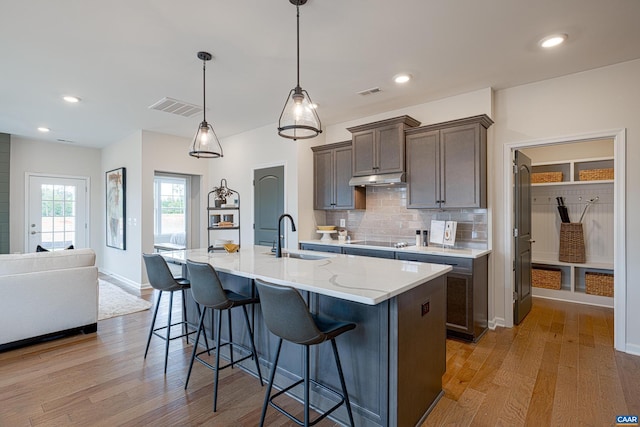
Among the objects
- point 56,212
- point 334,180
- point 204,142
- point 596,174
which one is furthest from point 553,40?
point 56,212

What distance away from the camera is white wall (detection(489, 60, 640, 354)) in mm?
3016

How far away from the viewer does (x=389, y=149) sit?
13.4 ft

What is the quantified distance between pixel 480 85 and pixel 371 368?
10.8ft

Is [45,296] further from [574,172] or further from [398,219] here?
[574,172]

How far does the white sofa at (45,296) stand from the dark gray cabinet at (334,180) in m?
3.10

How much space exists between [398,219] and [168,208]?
18.2 ft

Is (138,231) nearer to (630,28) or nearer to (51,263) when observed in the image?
(51,263)

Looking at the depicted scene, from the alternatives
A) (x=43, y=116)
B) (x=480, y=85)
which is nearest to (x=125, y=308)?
(x=43, y=116)

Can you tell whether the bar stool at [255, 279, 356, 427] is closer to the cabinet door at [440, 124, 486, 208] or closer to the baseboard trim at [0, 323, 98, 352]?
the cabinet door at [440, 124, 486, 208]

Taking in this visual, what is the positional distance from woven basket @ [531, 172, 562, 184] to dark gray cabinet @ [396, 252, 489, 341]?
231cm

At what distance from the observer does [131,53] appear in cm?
294

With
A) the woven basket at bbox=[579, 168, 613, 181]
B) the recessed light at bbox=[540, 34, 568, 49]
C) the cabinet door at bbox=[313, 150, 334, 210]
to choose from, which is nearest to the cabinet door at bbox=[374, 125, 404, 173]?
the cabinet door at bbox=[313, 150, 334, 210]

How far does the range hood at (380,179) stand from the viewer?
3.99 m

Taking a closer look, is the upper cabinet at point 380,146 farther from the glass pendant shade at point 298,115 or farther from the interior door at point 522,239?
the glass pendant shade at point 298,115
